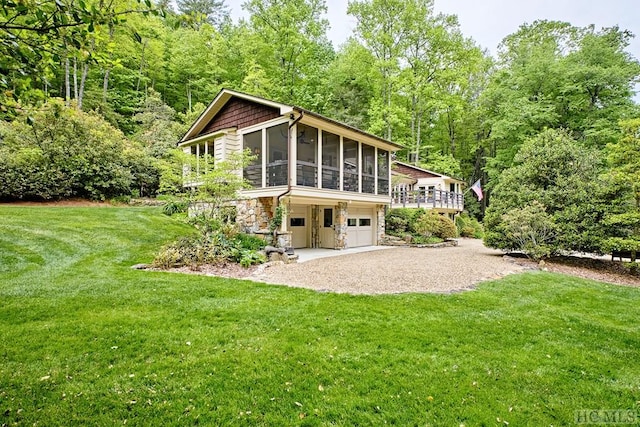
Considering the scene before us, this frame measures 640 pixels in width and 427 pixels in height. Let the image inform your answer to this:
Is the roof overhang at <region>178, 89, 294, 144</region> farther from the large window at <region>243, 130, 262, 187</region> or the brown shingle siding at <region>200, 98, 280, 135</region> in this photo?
the large window at <region>243, 130, 262, 187</region>

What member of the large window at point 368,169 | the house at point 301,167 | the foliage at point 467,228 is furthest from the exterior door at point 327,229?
the foliage at point 467,228

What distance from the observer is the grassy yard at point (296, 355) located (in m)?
2.67

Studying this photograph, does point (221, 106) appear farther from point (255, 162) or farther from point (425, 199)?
point (425, 199)

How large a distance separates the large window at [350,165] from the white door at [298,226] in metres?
2.53

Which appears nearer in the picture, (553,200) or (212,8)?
(553,200)

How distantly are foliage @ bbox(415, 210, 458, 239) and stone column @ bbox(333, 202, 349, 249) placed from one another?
5.59 m

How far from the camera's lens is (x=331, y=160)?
45.3 ft

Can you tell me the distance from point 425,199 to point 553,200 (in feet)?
35.1

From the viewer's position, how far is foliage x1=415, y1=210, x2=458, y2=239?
17.2 metres

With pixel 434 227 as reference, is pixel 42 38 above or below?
above

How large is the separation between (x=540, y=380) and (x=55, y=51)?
223 inches

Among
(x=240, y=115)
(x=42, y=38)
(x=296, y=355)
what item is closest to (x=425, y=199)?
(x=240, y=115)

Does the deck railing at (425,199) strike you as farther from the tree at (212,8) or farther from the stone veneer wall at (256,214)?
the tree at (212,8)

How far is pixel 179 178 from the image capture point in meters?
9.74
